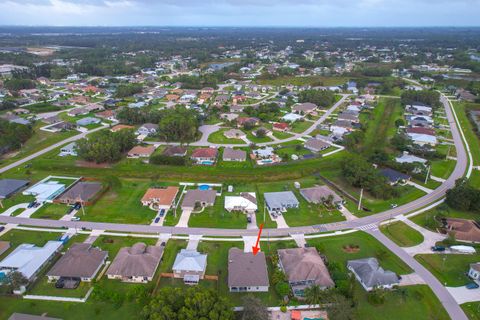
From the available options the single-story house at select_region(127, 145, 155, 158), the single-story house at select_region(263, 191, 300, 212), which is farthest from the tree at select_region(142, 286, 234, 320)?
the single-story house at select_region(127, 145, 155, 158)

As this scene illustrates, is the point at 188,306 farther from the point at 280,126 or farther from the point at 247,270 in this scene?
the point at 280,126

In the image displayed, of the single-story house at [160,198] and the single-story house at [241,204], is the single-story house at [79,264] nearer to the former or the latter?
the single-story house at [160,198]

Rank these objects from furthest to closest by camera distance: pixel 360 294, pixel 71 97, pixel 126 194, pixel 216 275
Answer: pixel 71 97, pixel 126 194, pixel 216 275, pixel 360 294

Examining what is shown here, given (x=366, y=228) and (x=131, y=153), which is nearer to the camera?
(x=366, y=228)

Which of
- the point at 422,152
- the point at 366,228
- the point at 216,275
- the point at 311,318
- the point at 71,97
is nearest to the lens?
the point at 311,318

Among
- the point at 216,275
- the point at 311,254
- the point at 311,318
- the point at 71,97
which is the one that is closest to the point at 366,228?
the point at 311,254

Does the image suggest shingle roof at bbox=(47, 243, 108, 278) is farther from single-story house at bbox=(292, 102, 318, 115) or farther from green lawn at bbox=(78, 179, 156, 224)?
single-story house at bbox=(292, 102, 318, 115)

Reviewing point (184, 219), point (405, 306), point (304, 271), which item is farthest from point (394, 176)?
point (184, 219)

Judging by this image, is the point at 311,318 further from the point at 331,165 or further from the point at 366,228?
the point at 331,165
